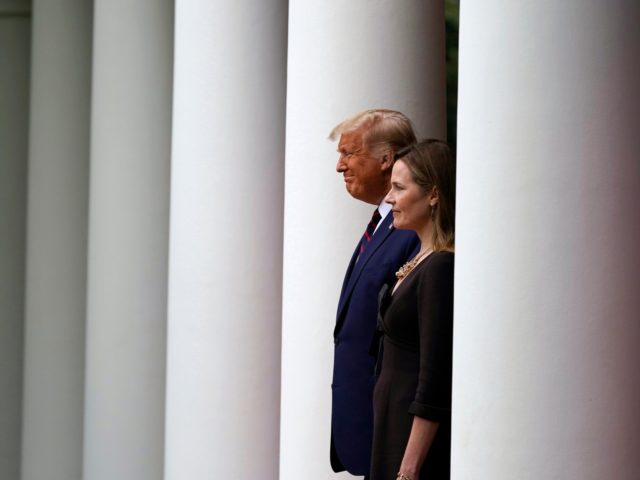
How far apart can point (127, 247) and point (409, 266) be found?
7730 mm

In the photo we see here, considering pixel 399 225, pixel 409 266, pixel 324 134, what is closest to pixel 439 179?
pixel 399 225

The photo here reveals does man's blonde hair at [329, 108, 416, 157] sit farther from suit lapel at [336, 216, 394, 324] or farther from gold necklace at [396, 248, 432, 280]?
gold necklace at [396, 248, 432, 280]

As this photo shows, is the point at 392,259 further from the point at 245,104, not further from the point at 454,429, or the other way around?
the point at 245,104

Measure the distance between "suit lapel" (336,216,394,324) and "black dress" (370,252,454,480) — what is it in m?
0.68

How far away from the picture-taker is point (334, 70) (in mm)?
9242

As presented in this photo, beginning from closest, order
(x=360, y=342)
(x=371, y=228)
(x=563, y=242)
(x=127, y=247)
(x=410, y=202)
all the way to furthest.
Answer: (x=563, y=242)
(x=410, y=202)
(x=360, y=342)
(x=371, y=228)
(x=127, y=247)

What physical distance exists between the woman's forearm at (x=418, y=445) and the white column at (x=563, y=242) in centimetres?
88

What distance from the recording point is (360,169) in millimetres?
8047

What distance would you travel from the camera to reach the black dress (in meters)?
6.74

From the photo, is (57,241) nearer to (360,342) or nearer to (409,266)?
(360,342)

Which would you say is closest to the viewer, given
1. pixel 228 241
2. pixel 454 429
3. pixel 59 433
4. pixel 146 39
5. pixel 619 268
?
pixel 619 268

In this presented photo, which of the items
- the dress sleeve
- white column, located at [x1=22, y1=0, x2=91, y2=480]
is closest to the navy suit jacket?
the dress sleeve

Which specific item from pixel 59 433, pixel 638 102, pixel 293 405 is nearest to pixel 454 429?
pixel 638 102

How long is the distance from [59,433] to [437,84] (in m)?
8.24
